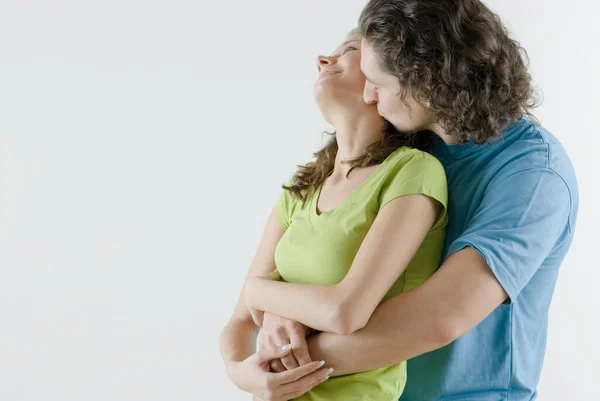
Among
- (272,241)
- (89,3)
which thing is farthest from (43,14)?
(272,241)

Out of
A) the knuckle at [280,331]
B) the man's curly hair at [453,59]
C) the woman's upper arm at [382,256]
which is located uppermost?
the man's curly hair at [453,59]

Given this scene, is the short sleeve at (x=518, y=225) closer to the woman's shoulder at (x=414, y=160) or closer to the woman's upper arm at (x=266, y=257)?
the woman's shoulder at (x=414, y=160)

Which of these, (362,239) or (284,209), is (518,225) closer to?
(362,239)

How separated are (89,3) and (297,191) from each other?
6.50ft

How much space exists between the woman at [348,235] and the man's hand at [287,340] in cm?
2

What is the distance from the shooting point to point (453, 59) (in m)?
1.41

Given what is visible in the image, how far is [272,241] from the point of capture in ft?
5.63

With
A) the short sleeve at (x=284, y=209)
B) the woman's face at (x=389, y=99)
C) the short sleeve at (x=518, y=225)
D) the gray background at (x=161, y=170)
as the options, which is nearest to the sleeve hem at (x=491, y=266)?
the short sleeve at (x=518, y=225)

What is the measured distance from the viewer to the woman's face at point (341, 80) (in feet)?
5.08

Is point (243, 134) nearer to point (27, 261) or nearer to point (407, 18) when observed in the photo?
point (27, 261)

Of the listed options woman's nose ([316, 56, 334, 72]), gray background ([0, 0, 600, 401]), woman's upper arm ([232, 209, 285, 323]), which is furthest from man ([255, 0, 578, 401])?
gray background ([0, 0, 600, 401])

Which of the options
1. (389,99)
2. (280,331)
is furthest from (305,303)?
(389,99)

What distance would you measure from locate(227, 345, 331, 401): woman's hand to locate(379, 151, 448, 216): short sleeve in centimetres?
32

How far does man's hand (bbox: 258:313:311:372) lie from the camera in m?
1.38
